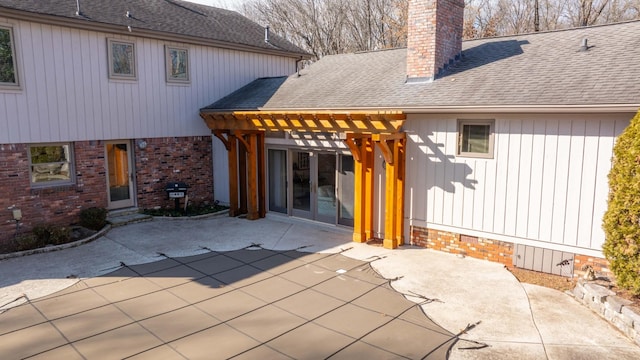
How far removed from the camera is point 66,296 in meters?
6.80

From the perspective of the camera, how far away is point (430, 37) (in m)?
9.38

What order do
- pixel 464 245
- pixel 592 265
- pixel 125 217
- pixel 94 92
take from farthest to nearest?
pixel 125 217, pixel 94 92, pixel 464 245, pixel 592 265

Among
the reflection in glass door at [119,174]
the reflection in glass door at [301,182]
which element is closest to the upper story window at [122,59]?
the reflection in glass door at [119,174]

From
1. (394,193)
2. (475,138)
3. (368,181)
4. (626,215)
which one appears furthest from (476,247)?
(626,215)

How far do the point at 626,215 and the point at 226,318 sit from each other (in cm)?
568

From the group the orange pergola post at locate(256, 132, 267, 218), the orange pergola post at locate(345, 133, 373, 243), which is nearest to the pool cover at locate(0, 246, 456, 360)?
the orange pergola post at locate(345, 133, 373, 243)

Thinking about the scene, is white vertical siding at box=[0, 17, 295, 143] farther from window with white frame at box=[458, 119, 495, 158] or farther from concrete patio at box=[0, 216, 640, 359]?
window with white frame at box=[458, 119, 495, 158]

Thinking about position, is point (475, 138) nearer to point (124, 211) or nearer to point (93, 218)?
point (93, 218)

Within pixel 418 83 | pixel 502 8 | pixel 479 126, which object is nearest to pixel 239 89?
pixel 418 83

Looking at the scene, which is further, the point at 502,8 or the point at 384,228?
the point at 502,8

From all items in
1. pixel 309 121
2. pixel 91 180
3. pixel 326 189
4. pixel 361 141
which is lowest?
pixel 326 189

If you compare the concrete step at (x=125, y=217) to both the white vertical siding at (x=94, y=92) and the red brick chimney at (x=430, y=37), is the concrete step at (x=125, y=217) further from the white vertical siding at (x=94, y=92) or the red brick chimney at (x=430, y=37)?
the red brick chimney at (x=430, y=37)

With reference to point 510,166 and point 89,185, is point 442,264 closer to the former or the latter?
point 510,166

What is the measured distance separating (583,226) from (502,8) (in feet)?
78.1
